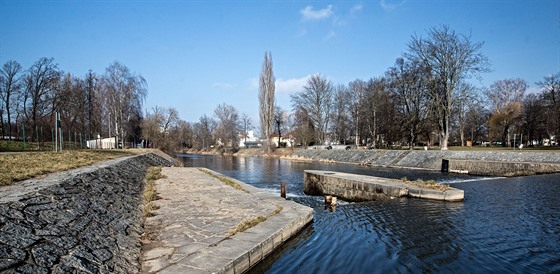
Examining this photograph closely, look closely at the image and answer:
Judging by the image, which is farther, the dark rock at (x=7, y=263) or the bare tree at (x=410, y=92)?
the bare tree at (x=410, y=92)

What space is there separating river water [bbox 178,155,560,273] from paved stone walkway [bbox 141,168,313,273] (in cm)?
41

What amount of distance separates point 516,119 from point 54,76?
6317 cm

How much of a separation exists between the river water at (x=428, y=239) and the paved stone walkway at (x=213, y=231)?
0.41 metres

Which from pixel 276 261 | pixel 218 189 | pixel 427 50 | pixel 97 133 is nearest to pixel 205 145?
pixel 97 133

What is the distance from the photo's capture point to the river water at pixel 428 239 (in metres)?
6.04

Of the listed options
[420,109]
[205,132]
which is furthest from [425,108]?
[205,132]

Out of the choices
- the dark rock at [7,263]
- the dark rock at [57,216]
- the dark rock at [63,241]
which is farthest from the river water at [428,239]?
the dark rock at [7,263]

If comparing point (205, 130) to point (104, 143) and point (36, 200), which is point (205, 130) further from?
point (36, 200)

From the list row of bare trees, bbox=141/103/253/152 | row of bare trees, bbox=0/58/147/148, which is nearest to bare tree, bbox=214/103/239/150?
row of bare trees, bbox=141/103/253/152

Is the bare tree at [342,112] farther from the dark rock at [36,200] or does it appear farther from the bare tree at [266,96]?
the dark rock at [36,200]

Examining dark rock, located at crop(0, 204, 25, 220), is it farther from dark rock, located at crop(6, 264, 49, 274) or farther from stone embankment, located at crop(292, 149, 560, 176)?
stone embankment, located at crop(292, 149, 560, 176)

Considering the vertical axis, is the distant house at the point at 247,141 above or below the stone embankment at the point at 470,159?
above

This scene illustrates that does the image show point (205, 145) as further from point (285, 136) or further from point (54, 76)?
point (54, 76)

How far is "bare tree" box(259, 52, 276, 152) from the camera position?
187ft
